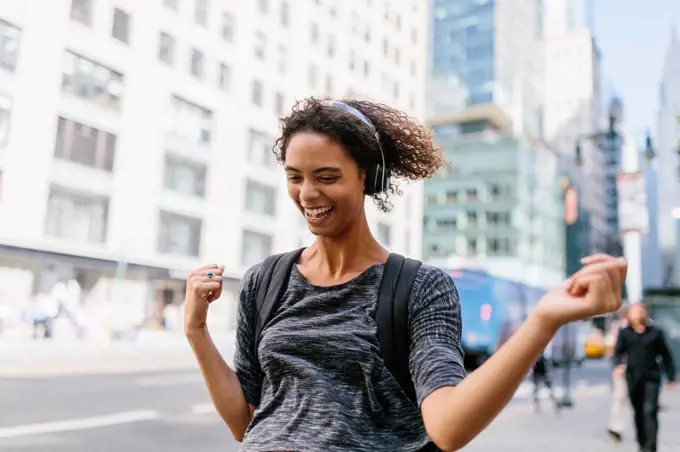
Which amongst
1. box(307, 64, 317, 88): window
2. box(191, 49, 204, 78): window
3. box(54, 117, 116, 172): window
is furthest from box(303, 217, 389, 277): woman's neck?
box(307, 64, 317, 88): window

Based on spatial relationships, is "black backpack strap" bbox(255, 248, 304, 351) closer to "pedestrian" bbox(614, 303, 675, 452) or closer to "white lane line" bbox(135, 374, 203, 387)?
"pedestrian" bbox(614, 303, 675, 452)

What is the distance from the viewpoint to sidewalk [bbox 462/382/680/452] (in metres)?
7.20

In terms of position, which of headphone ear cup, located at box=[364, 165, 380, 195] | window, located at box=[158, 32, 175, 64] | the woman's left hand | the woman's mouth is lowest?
the woman's left hand

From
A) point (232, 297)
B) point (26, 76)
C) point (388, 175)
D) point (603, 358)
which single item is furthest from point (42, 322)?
point (603, 358)

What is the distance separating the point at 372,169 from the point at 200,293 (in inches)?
19.5

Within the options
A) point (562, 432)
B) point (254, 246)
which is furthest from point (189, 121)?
point (562, 432)

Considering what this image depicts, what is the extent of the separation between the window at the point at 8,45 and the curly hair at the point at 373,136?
53.1 ft

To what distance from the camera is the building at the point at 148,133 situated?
58.1 ft

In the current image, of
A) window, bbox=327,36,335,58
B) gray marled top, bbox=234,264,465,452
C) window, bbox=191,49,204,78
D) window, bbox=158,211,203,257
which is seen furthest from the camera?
window, bbox=327,36,335,58

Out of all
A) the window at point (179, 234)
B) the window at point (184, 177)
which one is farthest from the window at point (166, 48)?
the window at point (179, 234)

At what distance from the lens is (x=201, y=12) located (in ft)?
89.6

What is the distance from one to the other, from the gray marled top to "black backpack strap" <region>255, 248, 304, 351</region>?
46 millimetres

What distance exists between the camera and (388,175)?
1.63 metres

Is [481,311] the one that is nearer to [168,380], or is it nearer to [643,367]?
[168,380]
